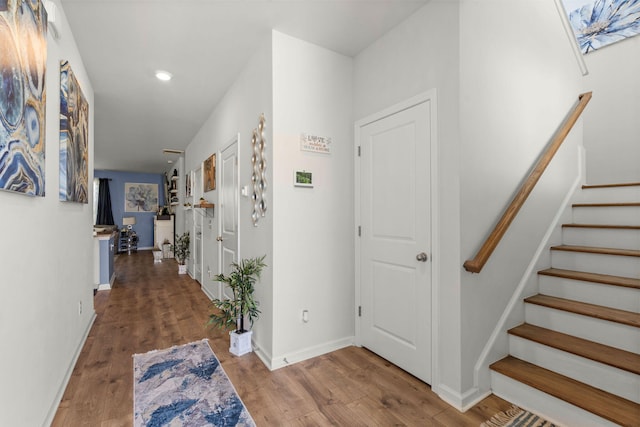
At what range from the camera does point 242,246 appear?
307 cm

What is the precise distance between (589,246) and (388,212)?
1780mm

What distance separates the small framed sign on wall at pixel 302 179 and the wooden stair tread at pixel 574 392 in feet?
6.14

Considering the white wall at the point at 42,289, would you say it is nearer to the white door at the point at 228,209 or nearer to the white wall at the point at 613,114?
the white door at the point at 228,209

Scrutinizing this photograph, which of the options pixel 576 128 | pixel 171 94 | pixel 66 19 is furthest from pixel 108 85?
pixel 576 128

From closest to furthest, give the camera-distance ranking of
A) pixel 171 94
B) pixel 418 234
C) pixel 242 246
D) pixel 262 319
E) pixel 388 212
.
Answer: pixel 418 234 < pixel 388 212 < pixel 262 319 < pixel 242 246 < pixel 171 94

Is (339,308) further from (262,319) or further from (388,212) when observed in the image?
(388,212)

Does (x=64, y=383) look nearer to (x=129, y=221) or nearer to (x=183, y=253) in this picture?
(x=183, y=253)

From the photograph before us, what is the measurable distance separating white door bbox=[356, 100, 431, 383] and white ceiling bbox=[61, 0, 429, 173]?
76cm

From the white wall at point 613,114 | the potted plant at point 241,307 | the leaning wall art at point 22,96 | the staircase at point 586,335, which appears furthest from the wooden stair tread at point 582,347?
the leaning wall art at point 22,96

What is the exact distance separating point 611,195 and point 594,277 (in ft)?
3.90

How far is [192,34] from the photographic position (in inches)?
97.8

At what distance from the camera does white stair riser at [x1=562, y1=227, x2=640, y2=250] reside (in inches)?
90.3

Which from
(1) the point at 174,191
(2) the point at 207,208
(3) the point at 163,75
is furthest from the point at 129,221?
(3) the point at 163,75

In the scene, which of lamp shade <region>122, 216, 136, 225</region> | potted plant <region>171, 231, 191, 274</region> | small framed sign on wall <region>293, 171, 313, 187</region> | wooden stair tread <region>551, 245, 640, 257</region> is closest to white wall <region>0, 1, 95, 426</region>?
small framed sign on wall <region>293, 171, 313, 187</region>
